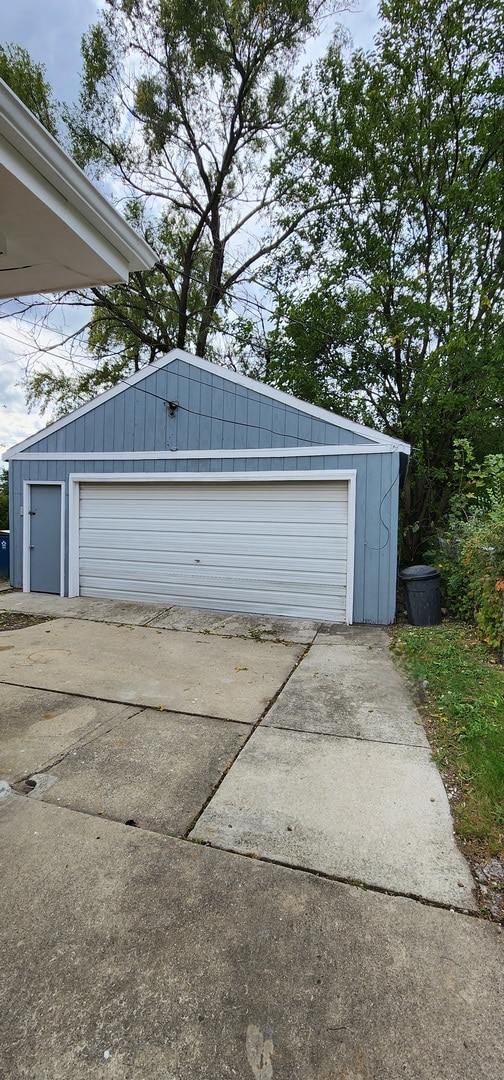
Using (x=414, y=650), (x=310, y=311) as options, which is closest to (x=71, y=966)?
(x=414, y=650)

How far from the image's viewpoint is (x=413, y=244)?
952 centimetres

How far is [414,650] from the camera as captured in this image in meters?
5.00

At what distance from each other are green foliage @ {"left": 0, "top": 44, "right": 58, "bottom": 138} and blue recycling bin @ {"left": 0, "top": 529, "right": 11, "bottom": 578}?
29.8 ft

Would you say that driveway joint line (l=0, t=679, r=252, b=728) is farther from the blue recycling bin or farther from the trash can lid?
the blue recycling bin

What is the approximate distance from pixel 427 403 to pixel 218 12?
404 inches

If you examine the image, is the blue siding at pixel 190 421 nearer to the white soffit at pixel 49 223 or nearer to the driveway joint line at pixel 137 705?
A: the white soffit at pixel 49 223

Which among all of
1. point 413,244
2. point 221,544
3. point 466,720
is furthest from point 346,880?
point 413,244

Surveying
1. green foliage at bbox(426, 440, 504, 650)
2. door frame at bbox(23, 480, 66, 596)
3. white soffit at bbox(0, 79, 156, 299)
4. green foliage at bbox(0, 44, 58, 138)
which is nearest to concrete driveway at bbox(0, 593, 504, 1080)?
green foliage at bbox(426, 440, 504, 650)

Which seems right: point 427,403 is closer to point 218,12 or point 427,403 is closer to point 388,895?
point 388,895

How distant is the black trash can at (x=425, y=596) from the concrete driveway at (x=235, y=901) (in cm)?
293

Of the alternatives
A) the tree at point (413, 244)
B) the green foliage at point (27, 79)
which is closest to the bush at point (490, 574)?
the tree at point (413, 244)

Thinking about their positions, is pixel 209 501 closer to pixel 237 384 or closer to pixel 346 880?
pixel 237 384

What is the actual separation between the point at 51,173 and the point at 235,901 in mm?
3158

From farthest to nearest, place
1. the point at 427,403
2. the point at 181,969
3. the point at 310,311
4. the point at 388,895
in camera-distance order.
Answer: the point at 310,311 < the point at 427,403 < the point at 388,895 < the point at 181,969
